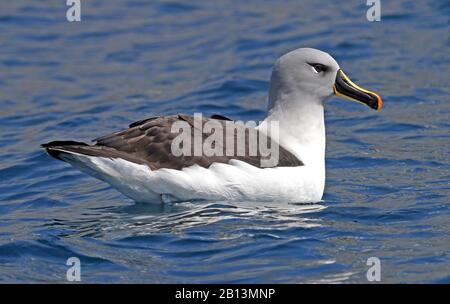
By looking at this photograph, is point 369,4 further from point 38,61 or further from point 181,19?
point 38,61

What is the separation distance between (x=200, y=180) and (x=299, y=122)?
57.2 inches

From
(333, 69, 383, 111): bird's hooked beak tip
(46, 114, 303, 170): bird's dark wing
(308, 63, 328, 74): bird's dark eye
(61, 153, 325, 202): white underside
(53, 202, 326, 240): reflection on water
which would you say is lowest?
(53, 202, 326, 240): reflection on water

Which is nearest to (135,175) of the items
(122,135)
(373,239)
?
(122,135)

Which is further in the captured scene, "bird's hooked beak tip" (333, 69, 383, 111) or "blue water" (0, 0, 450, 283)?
"bird's hooked beak tip" (333, 69, 383, 111)

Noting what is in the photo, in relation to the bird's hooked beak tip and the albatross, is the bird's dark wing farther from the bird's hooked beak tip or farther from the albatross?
the bird's hooked beak tip

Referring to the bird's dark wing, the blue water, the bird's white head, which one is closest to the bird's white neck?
the bird's white head

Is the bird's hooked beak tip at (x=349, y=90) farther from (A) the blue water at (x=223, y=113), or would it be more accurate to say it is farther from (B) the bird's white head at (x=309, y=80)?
(A) the blue water at (x=223, y=113)

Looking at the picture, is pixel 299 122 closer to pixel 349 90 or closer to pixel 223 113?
pixel 349 90

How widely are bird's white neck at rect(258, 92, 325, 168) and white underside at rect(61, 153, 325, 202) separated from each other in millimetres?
538

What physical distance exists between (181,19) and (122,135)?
1021 centimetres

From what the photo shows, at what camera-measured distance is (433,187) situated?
37.7 ft

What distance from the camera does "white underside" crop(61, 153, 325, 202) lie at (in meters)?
10.4

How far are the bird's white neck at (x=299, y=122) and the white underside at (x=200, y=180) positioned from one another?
538mm

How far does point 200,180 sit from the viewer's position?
10.4 m
